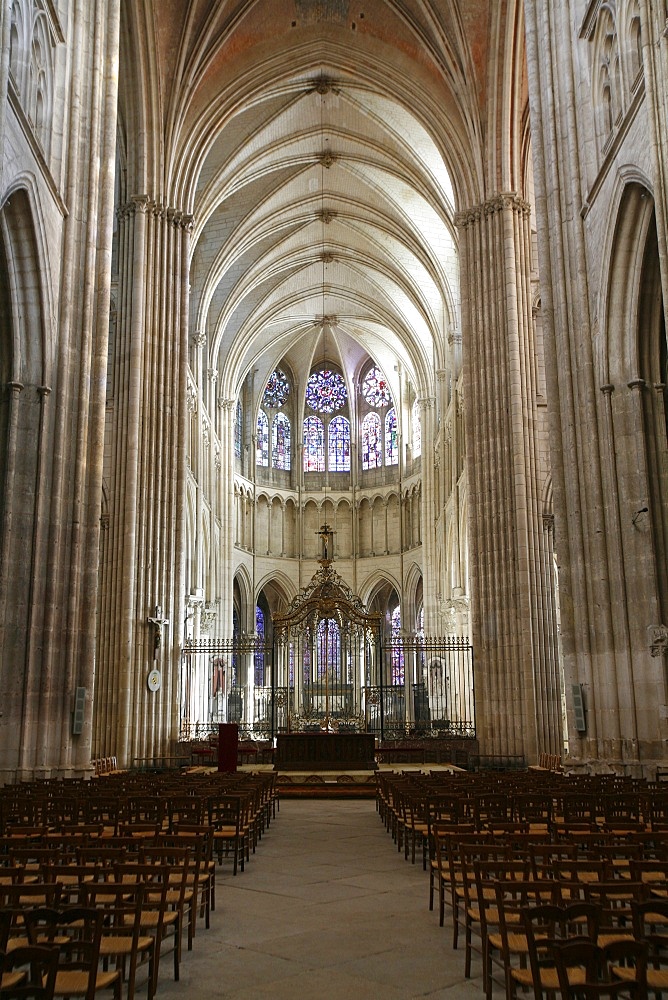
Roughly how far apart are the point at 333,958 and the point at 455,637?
30.6 m

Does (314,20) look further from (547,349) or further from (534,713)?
(534,713)

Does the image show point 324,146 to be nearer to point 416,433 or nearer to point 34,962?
point 416,433

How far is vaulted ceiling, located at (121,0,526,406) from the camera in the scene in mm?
26516

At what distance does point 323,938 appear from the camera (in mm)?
6785

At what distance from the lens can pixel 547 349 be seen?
17.1 metres

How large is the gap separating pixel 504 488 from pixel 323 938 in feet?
61.2

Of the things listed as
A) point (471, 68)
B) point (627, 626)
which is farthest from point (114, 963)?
point (471, 68)

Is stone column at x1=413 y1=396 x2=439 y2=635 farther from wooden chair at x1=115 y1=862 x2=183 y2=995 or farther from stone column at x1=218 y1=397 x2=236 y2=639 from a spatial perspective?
wooden chair at x1=115 y1=862 x2=183 y2=995

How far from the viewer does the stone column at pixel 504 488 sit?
2333cm

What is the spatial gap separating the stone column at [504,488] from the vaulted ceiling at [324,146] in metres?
1.97

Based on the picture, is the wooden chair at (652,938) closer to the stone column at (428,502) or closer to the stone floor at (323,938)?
the stone floor at (323,938)

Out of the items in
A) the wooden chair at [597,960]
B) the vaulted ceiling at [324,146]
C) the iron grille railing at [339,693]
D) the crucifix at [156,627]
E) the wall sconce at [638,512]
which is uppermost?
the vaulted ceiling at [324,146]

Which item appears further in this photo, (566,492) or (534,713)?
(534,713)

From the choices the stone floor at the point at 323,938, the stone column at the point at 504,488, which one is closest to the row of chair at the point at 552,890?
the stone floor at the point at 323,938
